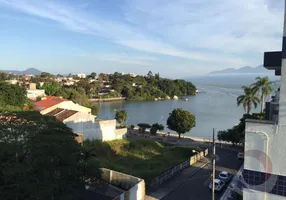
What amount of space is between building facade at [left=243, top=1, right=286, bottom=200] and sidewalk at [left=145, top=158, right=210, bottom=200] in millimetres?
5597

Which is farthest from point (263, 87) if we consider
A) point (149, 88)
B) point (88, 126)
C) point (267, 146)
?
point (149, 88)

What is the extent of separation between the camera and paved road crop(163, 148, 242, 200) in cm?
1309

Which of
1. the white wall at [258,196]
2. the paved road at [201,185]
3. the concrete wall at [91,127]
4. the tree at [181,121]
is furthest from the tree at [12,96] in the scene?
the white wall at [258,196]

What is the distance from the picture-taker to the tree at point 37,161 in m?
7.85

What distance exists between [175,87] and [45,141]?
8205cm

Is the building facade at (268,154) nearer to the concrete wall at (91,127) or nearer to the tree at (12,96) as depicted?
the concrete wall at (91,127)

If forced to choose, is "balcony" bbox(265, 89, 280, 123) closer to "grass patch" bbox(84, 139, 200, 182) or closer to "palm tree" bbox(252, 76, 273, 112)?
"grass patch" bbox(84, 139, 200, 182)

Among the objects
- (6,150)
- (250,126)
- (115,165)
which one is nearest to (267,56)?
(250,126)

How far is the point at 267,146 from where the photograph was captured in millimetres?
8062

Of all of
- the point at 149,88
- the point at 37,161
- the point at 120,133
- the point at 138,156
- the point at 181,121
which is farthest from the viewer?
the point at 149,88

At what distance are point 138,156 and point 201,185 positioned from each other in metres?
6.14

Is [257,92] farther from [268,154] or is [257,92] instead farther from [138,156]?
[268,154]

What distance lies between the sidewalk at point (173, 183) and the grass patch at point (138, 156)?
770mm

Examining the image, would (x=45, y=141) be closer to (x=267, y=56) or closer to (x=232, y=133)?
(x=267, y=56)
